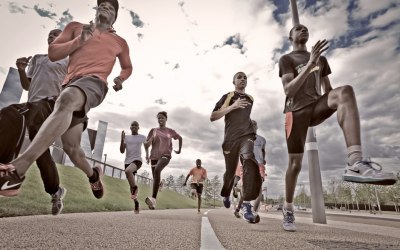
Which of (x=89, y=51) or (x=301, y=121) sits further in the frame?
(x=301, y=121)

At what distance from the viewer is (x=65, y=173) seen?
15844 mm

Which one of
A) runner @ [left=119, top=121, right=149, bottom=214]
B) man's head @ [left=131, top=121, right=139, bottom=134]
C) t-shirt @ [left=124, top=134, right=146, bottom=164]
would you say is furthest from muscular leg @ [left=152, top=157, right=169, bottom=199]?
man's head @ [left=131, top=121, right=139, bottom=134]

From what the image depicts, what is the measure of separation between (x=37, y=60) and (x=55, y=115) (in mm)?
2651

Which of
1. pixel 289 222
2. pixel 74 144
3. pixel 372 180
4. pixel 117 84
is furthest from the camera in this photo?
pixel 289 222

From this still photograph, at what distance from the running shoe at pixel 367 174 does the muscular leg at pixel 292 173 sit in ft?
3.89

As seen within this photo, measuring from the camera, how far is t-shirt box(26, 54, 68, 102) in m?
4.18

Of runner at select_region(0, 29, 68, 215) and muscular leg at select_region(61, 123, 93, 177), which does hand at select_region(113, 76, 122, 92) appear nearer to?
muscular leg at select_region(61, 123, 93, 177)

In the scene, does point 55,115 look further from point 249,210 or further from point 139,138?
point 139,138

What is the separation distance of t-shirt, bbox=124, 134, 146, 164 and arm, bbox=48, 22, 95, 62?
5341mm

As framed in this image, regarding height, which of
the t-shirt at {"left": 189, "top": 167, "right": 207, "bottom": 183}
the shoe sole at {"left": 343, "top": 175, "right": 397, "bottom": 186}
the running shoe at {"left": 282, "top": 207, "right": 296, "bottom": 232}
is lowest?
the running shoe at {"left": 282, "top": 207, "right": 296, "bottom": 232}

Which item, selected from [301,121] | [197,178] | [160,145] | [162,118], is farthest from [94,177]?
[197,178]

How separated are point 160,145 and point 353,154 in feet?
19.6

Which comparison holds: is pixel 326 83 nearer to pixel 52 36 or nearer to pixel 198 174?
pixel 52 36

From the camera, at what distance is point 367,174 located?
230 centimetres
